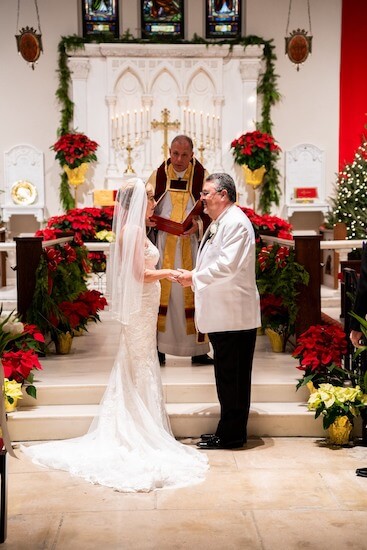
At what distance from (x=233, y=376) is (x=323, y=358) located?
90 cm

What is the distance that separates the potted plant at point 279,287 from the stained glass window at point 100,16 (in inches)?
308

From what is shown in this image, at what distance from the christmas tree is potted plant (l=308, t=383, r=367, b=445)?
694 cm

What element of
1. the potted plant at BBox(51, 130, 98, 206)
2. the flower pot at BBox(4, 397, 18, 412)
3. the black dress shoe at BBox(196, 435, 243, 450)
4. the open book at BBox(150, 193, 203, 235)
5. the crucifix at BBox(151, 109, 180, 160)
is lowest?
the black dress shoe at BBox(196, 435, 243, 450)

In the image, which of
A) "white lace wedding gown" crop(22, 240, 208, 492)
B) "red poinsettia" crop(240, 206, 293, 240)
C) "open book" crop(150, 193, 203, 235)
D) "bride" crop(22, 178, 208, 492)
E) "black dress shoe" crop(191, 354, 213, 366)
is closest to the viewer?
"white lace wedding gown" crop(22, 240, 208, 492)

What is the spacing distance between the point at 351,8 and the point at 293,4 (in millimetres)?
1016

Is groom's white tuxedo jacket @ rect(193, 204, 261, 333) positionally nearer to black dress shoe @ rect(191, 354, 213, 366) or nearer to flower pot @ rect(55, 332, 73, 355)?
black dress shoe @ rect(191, 354, 213, 366)

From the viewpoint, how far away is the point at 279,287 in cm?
752

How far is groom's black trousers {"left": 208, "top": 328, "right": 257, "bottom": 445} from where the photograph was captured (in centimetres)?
579

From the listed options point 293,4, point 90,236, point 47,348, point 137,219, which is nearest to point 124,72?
point 293,4

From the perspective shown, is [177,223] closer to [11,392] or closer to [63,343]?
[63,343]

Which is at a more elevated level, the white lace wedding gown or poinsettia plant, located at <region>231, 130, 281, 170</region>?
poinsettia plant, located at <region>231, 130, 281, 170</region>

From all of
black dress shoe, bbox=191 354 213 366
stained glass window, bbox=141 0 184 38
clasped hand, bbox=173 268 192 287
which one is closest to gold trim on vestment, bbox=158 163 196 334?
black dress shoe, bbox=191 354 213 366

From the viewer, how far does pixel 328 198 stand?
14492 millimetres

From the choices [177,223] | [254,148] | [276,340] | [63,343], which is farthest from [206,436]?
[254,148]
